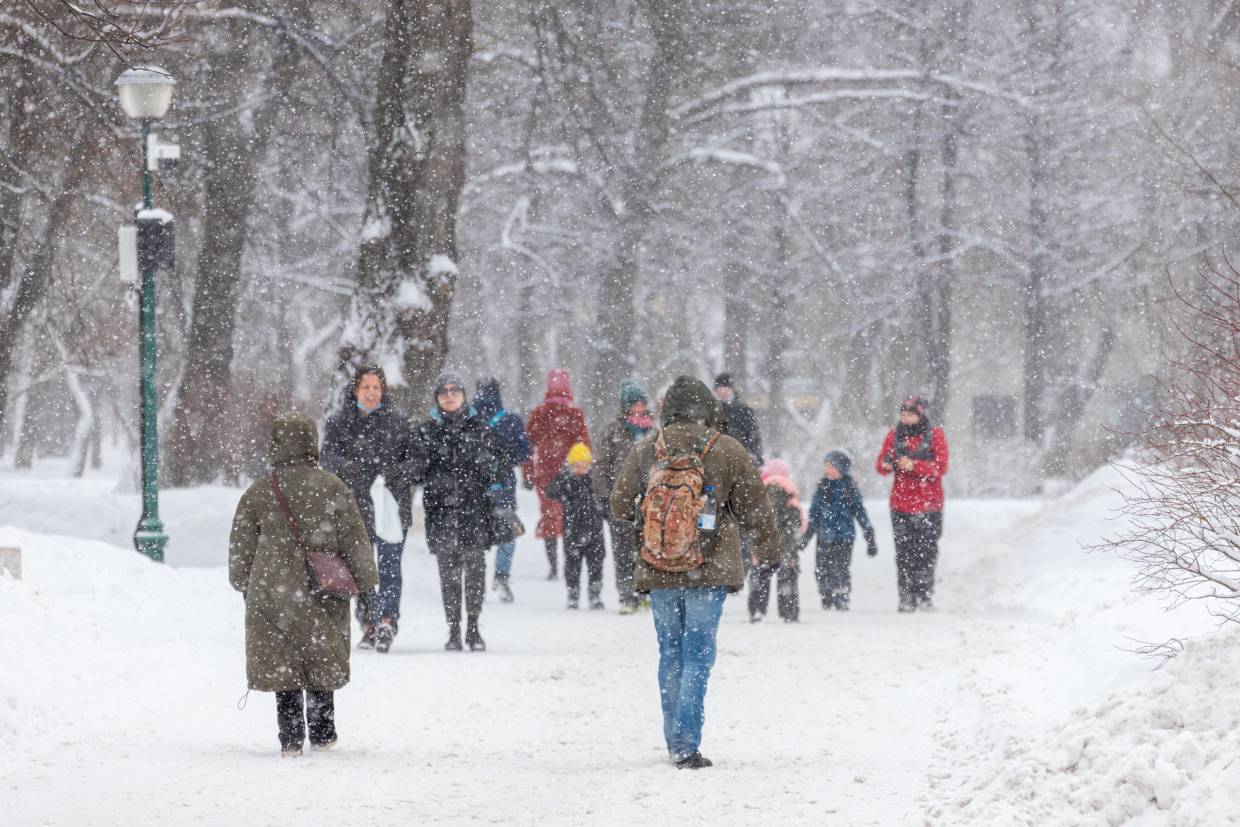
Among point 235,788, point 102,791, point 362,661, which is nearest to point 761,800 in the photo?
point 235,788

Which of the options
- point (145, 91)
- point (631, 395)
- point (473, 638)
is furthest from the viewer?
point (631, 395)

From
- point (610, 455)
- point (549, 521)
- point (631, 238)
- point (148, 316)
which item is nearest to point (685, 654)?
point (610, 455)

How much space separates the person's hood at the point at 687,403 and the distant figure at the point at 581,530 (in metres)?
7.56

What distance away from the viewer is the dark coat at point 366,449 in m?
11.7

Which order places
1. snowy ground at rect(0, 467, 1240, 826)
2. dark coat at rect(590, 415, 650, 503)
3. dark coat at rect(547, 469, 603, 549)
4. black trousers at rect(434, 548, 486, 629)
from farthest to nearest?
dark coat at rect(547, 469, 603, 549) < dark coat at rect(590, 415, 650, 503) < black trousers at rect(434, 548, 486, 629) < snowy ground at rect(0, 467, 1240, 826)

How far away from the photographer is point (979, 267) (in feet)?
120

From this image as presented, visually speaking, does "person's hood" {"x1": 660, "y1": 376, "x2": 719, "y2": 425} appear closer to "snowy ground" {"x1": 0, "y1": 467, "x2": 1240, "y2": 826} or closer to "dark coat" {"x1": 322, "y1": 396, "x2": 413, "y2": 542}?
"snowy ground" {"x1": 0, "y1": 467, "x2": 1240, "y2": 826}

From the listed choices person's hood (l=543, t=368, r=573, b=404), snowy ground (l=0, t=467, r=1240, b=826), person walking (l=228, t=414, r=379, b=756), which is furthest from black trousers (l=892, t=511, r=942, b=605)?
person walking (l=228, t=414, r=379, b=756)

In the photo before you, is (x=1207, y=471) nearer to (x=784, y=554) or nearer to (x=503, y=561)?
(x=784, y=554)

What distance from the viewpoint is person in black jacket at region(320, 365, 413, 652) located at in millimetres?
11703

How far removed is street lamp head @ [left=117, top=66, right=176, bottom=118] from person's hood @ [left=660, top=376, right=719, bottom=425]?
24.1 ft

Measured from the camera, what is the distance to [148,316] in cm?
1412

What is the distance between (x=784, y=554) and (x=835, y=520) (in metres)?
1.37

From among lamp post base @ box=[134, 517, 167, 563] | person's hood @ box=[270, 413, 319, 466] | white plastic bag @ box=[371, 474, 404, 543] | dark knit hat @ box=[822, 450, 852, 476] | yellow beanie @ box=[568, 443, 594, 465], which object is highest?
person's hood @ box=[270, 413, 319, 466]
